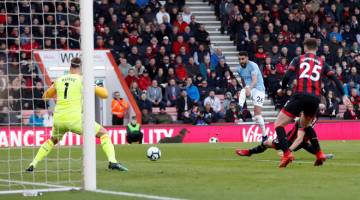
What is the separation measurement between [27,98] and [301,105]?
12442 millimetres

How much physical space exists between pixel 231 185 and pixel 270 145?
5.04 metres

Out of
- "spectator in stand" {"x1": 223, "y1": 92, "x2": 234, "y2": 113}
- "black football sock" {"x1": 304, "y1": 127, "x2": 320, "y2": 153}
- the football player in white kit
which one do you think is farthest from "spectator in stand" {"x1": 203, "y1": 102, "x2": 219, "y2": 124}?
"black football sock" {"x1": 304, "y1": 127, "x2": 320, "y2": 153}

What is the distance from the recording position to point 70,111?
588 inches

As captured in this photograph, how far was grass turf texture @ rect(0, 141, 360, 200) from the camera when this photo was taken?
11.0 meters

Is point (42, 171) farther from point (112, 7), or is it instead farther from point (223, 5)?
point (223, 5)

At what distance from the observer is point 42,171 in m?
15.4

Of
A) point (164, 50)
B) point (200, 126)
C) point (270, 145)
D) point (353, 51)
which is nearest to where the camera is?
point (270, 145)

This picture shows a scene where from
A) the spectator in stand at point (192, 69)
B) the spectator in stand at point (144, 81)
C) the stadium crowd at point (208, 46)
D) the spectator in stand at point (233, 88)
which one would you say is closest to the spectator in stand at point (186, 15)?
the stadium crowd at point (208, 46)

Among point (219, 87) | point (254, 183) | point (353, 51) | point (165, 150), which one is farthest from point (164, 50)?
point (254, 183)

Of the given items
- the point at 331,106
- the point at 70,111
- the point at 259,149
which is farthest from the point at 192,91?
the point at 70,111

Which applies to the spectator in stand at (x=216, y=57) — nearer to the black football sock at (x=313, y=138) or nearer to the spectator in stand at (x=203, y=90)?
the spectator in stand at (x=203, y=90)

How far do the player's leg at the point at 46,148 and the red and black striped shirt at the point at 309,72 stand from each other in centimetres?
379

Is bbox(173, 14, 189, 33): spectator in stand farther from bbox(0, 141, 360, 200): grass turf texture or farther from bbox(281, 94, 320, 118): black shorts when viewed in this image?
bbox(281, 94, 320, 118): black shorts

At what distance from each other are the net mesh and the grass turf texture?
2.20ft
